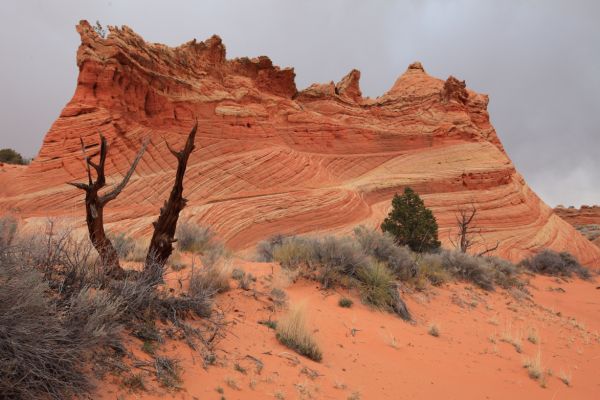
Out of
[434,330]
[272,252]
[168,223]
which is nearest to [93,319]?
[168,223]

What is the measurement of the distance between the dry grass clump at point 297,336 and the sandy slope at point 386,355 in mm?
97

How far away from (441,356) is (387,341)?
2.71 ft

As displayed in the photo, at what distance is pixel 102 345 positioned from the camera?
126 inches

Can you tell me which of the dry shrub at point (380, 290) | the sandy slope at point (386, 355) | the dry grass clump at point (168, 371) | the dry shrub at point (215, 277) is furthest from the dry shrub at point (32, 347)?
the dry shrub at point (380, 290)

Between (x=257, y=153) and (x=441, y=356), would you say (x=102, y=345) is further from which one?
(x=257, y=153)

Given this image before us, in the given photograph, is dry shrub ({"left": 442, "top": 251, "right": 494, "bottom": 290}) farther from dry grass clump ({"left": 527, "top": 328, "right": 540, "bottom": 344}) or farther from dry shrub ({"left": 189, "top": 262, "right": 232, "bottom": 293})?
dry shrub ({"left": 189, "top": 262, "right": 232, "bottom": 293})

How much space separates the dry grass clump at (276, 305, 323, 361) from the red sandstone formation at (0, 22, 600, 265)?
1266 cm

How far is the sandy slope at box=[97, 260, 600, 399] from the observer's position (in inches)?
146

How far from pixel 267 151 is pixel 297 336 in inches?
758

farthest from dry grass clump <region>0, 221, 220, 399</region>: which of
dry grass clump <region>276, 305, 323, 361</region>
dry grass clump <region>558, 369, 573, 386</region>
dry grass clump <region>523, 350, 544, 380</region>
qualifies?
dry grass clump <region>558, 369, 573, 386</region>

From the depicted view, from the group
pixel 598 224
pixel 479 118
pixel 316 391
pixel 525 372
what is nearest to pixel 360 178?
pixel 479 118

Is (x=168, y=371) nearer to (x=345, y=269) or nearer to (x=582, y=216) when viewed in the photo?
(x=345, y=269)

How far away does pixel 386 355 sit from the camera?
5188mm

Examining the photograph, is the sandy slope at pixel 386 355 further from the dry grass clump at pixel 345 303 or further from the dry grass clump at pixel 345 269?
the dry grass clump at pixel 345 269
